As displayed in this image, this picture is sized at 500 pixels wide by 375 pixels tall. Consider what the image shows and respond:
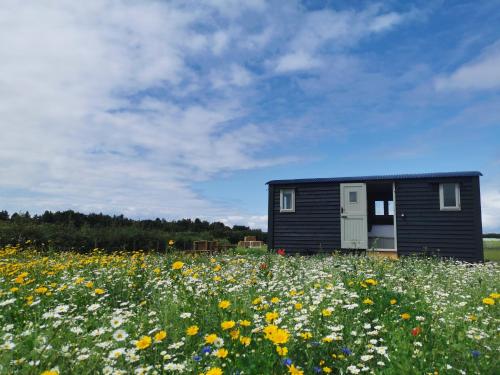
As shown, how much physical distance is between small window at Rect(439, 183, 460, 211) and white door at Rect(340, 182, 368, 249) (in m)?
3.03

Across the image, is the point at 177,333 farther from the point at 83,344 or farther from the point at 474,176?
the point at 474,176

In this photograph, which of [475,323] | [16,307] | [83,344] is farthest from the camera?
[16,307]

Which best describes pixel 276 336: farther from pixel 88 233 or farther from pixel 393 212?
pixel 88 233

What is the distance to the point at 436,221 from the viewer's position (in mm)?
14727

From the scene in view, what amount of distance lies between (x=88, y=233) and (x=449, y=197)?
54.5 ft

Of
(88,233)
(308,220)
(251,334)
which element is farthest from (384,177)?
(88,233)

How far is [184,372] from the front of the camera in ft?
8.00

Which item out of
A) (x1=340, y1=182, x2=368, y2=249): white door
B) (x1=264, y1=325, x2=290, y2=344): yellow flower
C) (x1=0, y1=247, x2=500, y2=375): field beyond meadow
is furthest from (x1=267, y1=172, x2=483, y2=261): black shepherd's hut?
Result: (x1=264, y1=325, x2=290, y2=344): yellow flower

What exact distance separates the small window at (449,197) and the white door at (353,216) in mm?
3035

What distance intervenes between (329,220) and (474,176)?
236 inches

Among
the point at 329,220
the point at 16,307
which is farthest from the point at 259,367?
the point at 329,220

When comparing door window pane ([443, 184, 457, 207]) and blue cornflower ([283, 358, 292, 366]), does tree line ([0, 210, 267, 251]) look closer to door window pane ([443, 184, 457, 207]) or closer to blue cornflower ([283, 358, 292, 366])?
blue cornflower ([283, 358, 292, 366])

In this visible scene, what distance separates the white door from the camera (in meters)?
15.6

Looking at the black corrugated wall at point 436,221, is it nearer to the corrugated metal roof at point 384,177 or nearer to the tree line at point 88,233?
the corrugated metal roof at point 384,177
